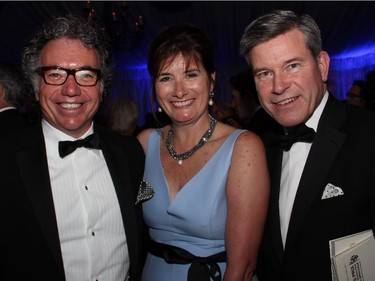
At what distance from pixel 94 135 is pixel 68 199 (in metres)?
→ 0.38

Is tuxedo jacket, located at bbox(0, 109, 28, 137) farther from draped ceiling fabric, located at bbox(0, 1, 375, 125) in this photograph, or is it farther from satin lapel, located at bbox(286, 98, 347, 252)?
satin lapel, located at bbox(286, 98, 347, 252)

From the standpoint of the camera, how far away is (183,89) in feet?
6.97

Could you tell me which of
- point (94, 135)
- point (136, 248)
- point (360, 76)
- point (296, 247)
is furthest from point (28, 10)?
point (360, 76)

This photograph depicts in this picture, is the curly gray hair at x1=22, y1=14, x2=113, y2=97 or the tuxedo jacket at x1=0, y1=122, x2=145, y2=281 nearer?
the tuxedo jacket at x1=0, y1=122, x2=145, y2=281

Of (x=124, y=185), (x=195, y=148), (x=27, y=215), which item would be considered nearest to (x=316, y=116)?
(x=195, y=148)

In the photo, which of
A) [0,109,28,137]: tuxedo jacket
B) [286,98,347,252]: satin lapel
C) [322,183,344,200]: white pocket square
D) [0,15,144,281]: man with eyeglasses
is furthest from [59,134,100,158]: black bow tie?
[0,109,28,137]: tuxedo jacket

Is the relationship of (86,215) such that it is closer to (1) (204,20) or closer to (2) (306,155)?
(2) (306,155)

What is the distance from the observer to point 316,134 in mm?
1745

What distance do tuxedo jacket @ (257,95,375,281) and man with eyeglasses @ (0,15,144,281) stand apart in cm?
88

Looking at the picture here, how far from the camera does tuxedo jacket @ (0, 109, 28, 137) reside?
343 cm

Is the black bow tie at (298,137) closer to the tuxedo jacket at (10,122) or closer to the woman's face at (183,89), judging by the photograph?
the woman's face at (183,89)

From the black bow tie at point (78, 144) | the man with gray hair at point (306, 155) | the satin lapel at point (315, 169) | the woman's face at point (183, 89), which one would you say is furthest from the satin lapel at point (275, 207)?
the black bow tie at point (78, 144)

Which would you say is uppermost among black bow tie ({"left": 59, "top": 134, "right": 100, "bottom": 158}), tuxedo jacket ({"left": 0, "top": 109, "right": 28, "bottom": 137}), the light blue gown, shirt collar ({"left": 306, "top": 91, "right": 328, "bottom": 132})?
shirt collar ({"left": 306, "top": 91, "right": 328, "bottom": 132})

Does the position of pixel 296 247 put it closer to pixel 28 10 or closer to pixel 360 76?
pixel 28 10
